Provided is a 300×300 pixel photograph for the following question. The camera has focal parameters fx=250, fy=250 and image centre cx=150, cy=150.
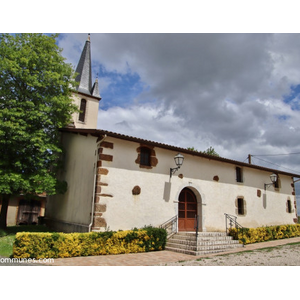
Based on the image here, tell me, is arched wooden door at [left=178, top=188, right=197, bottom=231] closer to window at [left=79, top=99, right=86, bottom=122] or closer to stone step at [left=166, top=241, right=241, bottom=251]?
stone step at [left=166, top=241, right=241, bottom=251]

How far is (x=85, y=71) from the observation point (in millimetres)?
24500

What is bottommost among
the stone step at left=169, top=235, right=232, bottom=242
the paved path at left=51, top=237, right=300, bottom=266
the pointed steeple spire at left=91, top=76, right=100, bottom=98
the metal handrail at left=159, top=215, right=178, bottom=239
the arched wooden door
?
the paved path at left=51, top=237, right=300, bottom=266

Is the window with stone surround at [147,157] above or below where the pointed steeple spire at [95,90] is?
below

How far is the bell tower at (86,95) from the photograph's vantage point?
2256cm

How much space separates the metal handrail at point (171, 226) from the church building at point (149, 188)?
0.08 meters

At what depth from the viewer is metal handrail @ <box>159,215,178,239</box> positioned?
11.7m

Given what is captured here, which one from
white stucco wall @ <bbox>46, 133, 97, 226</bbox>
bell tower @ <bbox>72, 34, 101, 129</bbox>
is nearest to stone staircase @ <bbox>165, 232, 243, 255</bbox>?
white stucco wall @ <bbox>46, 133, 97, 226</bbox>

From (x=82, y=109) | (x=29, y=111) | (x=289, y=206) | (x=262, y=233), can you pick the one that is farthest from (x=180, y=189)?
(x=82, y=109)

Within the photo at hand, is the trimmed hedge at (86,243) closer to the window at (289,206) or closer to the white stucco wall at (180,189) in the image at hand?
the white stucco wall at (180,189)

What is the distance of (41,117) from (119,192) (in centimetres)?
520

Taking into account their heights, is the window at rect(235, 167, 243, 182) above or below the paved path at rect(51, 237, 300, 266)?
above

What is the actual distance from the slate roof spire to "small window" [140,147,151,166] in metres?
13.9

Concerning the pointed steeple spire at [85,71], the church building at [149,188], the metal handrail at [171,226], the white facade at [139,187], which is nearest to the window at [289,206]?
A: the church building at [149,188]

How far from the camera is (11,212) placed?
20.0 m
